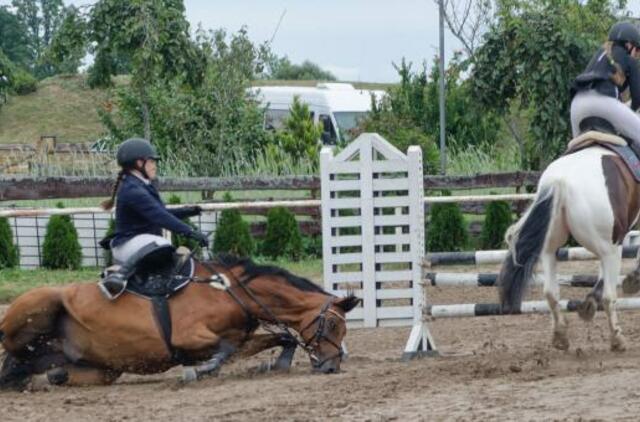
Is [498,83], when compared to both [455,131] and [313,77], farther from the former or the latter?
[313,77]

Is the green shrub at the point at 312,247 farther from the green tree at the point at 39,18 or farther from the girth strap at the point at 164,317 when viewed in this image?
the green tree at the point at 39,18

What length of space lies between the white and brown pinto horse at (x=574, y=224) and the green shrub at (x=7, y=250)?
9490mm

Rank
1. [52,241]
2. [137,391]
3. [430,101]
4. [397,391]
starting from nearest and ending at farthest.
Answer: [397,391] < [137,391] < [52,241] < [430,101]

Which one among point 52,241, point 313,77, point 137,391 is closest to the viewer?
point 137,391

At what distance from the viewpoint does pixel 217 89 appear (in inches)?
974

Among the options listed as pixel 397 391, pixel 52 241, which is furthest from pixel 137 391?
pixel 52 241

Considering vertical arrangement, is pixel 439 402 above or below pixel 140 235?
below

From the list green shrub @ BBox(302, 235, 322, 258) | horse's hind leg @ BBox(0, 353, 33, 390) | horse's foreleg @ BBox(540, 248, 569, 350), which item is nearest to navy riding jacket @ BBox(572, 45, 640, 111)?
horse's foreleg @ BBox(540, 248, 569, 350)

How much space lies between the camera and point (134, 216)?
9.57 meters

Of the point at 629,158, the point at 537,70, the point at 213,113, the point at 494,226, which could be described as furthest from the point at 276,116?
the point at 629,158

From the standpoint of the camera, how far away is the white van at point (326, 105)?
105 feet

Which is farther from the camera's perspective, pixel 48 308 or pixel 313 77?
pixel 313 77

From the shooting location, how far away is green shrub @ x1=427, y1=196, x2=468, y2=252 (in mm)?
18922

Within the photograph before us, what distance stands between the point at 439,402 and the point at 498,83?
1527 centimetres
